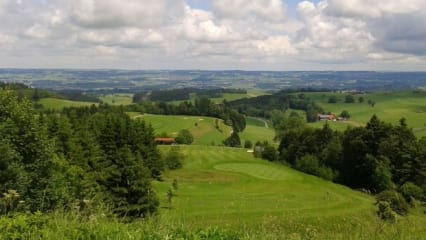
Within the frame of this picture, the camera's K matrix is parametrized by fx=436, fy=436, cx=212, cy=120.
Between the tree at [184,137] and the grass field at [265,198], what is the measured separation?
15099 mm

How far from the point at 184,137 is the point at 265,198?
2664 inches

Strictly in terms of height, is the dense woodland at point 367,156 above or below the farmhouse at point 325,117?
above

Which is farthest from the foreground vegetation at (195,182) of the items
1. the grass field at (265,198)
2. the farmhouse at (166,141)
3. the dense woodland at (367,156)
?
the farmhouse at (166,141)

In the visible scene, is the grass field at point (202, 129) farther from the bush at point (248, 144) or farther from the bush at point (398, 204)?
the bush at point (398, 204)

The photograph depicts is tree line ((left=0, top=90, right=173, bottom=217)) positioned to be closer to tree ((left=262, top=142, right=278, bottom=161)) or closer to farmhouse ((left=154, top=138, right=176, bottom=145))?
tree ((left=262, top=142, right=278, bottom=161))

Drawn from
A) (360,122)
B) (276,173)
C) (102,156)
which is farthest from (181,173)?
(360,122)

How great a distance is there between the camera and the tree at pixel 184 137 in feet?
361

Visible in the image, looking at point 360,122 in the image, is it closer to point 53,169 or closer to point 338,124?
point 338,124

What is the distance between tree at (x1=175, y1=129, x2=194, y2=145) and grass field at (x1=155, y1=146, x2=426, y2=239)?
594 inches

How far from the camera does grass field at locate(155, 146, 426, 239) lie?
22.2 feet

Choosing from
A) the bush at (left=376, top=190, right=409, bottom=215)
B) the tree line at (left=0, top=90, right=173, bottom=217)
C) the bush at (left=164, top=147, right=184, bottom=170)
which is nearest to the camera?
the bush at (left=376, top=190, right=409, bottom=215)

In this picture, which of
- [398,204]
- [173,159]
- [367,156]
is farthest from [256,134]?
[398,204]

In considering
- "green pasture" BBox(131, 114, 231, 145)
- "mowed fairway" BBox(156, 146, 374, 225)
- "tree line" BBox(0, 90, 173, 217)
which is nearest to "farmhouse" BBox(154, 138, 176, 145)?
"green pasture" BBox(131, 114, 231, 145)

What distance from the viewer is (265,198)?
45156 millimetres
